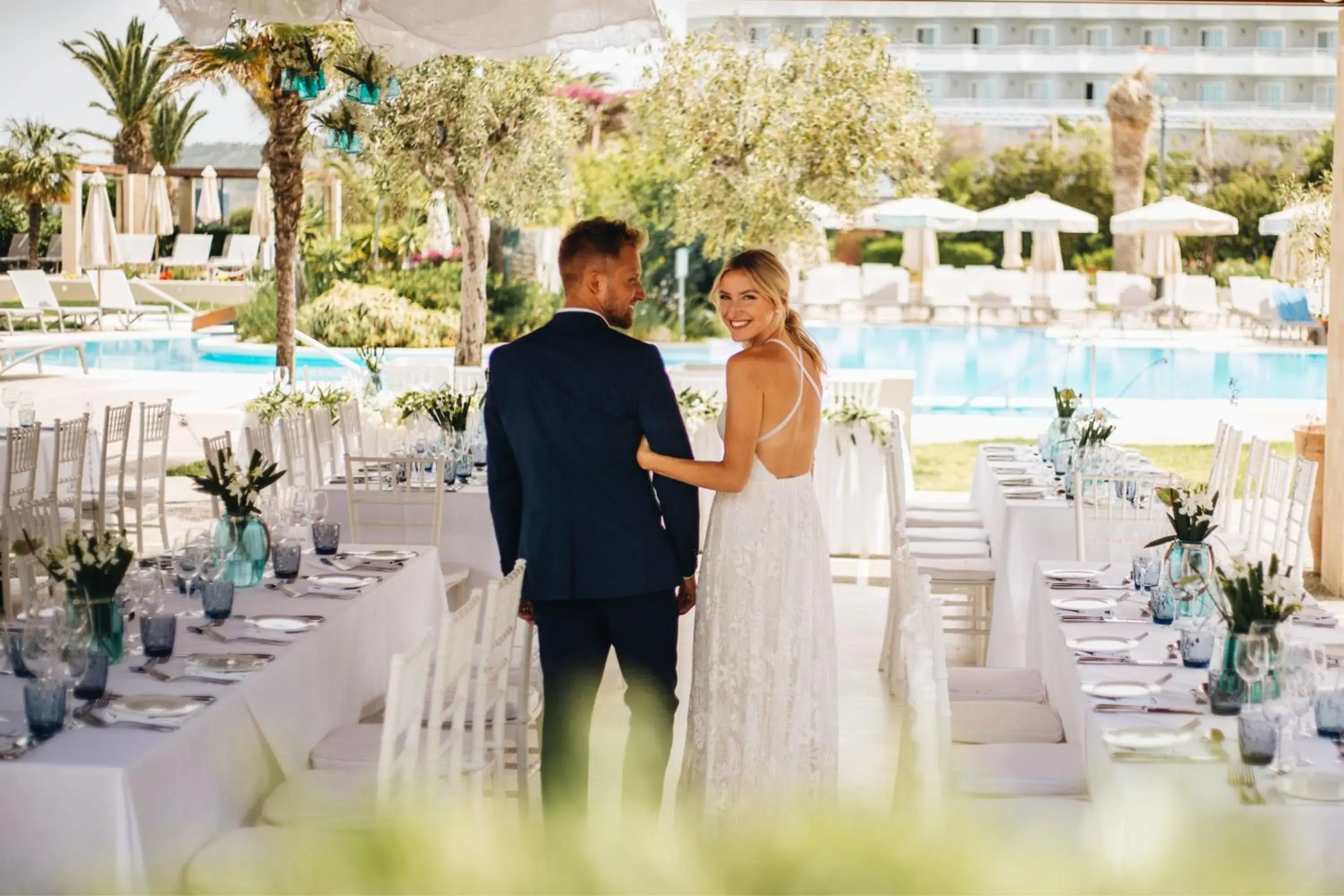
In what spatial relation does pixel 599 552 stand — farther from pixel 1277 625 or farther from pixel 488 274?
pixel 488 274

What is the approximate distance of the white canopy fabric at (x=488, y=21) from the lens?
4418mm

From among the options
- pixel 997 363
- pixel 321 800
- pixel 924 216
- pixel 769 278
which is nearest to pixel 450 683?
pixel 321 800

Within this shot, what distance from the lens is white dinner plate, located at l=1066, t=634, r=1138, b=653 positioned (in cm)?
365

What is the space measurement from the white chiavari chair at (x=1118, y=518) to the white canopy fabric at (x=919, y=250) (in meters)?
21.0

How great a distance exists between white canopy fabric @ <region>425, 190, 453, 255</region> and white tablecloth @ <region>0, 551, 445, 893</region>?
10638 millimetres

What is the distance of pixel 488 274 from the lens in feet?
72.0

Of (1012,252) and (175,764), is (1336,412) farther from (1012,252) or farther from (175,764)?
(1012,252)

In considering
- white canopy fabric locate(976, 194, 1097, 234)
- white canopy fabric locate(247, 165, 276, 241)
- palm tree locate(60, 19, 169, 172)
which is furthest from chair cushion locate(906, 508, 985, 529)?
palm tree locate(60, 19, 169, 172)

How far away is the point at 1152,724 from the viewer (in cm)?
305

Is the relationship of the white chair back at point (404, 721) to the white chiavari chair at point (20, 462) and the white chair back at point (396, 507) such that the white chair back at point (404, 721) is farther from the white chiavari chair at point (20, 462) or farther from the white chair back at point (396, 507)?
the white chiavari chair at point (20, 462)

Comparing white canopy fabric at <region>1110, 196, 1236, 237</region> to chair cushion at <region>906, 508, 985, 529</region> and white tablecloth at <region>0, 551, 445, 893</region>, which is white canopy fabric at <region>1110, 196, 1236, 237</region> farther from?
white tablecloth at <region>0, 551, 445, 893</region>

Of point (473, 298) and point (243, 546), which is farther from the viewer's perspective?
point (473, 298)

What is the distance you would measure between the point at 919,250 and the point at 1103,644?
939 inches

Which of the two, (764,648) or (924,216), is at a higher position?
(924,216)
